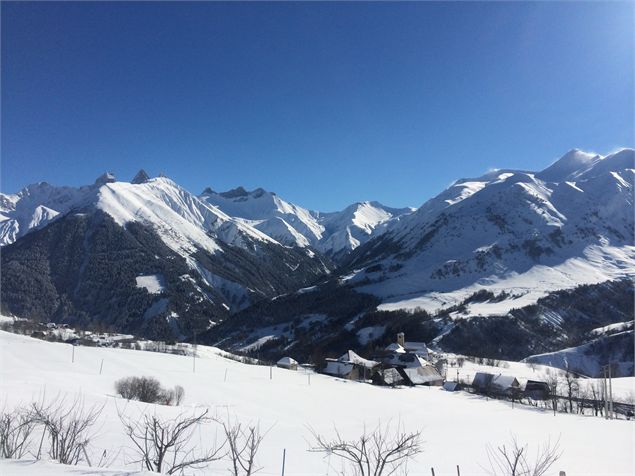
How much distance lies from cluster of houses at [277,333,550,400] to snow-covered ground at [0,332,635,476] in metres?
8.33

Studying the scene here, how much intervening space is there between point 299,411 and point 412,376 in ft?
A: 162

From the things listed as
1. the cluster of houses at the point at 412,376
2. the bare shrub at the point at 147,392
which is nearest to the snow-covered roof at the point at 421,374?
the cluster of houses at the point at 412,376

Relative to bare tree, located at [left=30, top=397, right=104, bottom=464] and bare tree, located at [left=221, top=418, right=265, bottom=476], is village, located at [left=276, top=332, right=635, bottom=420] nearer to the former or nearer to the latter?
bare tree, located at [left=221, top=418, right=265, bottom=476]

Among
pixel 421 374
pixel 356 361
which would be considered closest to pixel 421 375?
pixel 421 374

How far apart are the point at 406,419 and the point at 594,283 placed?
18929cm

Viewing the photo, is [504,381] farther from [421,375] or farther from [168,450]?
[168,450]

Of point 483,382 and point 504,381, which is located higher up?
point 504,381

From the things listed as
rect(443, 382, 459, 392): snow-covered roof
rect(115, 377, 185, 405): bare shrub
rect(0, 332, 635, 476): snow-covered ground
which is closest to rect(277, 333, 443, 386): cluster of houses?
rect(443, 382, 459, 392): snow-covered roof

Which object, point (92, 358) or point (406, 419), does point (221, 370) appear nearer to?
point (92, 358)

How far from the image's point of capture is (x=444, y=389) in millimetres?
83688

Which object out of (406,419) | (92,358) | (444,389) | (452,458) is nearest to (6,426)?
(452,458)

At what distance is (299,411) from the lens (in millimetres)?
45906

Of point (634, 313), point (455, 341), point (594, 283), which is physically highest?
point (594, 283)

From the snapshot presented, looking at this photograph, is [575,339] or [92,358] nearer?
[92,358]
